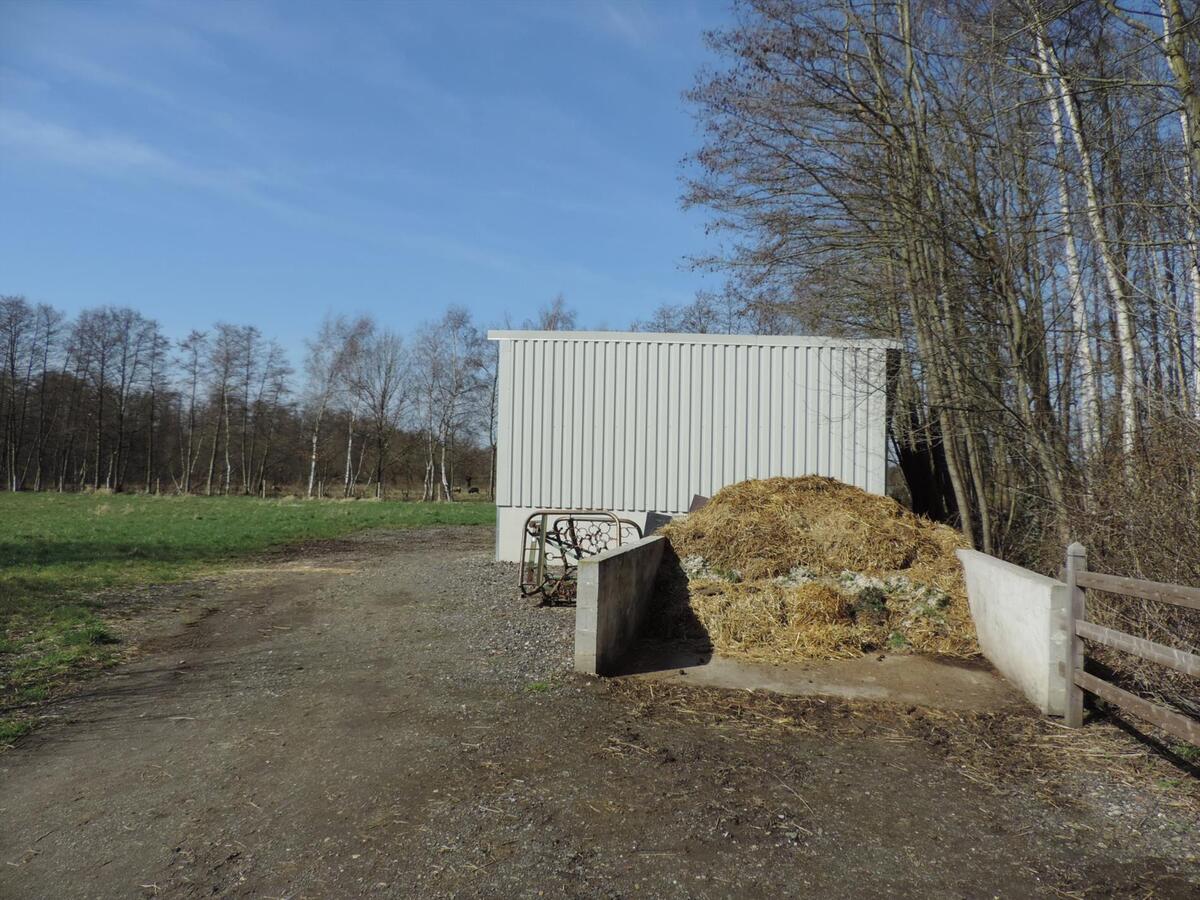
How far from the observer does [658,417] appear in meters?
12.0

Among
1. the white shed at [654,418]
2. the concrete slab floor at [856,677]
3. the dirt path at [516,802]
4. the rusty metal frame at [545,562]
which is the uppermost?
the white shed at [654,418]

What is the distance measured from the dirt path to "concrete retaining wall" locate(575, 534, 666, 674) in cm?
29

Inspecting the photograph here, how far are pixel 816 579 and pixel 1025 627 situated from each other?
2.27 meters

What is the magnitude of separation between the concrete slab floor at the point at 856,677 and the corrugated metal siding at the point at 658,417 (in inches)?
222

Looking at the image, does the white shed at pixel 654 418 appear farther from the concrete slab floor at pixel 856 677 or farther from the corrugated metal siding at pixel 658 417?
the concrete slab floor at pixel 856 677

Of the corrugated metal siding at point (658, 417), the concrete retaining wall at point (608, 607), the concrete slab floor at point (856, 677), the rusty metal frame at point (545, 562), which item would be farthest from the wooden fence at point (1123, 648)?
the corrugated metal siding at point (658, 417)

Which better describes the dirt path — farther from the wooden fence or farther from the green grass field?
the green grass field

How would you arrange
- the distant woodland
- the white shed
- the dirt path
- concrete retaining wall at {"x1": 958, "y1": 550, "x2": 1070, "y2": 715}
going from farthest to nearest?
the distant woodland, the white shed, concrete retaining wall at {"x1": 958, "y1": 550, "x2": 1070, "y2": 715}, the dirt path

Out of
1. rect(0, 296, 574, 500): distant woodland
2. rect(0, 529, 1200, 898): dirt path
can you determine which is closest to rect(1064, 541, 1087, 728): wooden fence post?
rect(0, 529, 1200, 898): dirt path

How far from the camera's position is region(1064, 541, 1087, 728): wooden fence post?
4.50 meters

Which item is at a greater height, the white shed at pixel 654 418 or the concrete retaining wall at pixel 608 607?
the white shed at pixel 654 418

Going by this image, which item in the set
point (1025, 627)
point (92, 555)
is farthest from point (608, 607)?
point (92, 555)

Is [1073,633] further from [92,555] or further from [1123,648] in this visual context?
[92,555]

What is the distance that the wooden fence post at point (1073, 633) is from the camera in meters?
4.50
